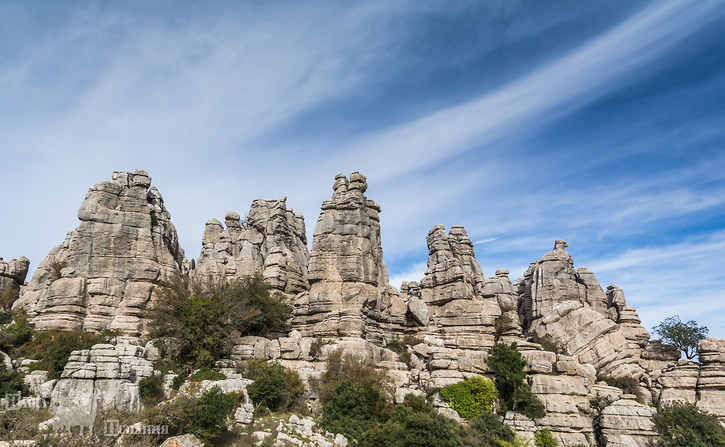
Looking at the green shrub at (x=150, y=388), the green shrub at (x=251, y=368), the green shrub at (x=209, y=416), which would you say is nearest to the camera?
the green shrub at (x=209, y=416)

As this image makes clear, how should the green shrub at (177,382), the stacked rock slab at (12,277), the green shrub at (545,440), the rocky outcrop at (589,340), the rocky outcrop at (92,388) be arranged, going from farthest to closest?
the stacked rock slab at (12,277) < the rocky outcrop at (589,340) < the green shrub at (545,440) < the green shrub at (177,382) < the rocky outcrop at (92,388)

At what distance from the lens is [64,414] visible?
2053cm

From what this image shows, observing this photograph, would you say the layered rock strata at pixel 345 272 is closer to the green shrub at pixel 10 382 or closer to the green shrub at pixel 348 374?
the green shrub at pixel 348 374

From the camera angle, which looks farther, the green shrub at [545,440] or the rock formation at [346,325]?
the rock formation at [346,325]

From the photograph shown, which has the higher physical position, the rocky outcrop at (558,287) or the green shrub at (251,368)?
the rocky outcrop at (558,287)

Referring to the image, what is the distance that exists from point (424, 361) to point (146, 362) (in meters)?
17.9

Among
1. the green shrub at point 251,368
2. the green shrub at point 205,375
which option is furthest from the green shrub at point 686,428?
the green shrub at point 205,375

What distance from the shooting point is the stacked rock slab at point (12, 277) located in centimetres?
3884

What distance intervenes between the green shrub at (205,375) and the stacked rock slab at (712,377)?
29.0 meters

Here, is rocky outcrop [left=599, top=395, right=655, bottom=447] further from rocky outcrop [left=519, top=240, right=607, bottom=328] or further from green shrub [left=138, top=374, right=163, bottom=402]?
rocky outcrop [left=519, top=240, right=607, bottom=328]

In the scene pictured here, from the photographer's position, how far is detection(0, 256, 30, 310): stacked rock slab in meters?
38.8

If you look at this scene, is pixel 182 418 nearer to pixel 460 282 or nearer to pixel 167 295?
pixel 167 295

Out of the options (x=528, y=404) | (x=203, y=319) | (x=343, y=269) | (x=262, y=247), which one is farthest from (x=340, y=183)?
(x=528, y=404)

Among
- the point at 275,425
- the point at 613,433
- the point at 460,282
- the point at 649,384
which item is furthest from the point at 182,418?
the point at 649,384
